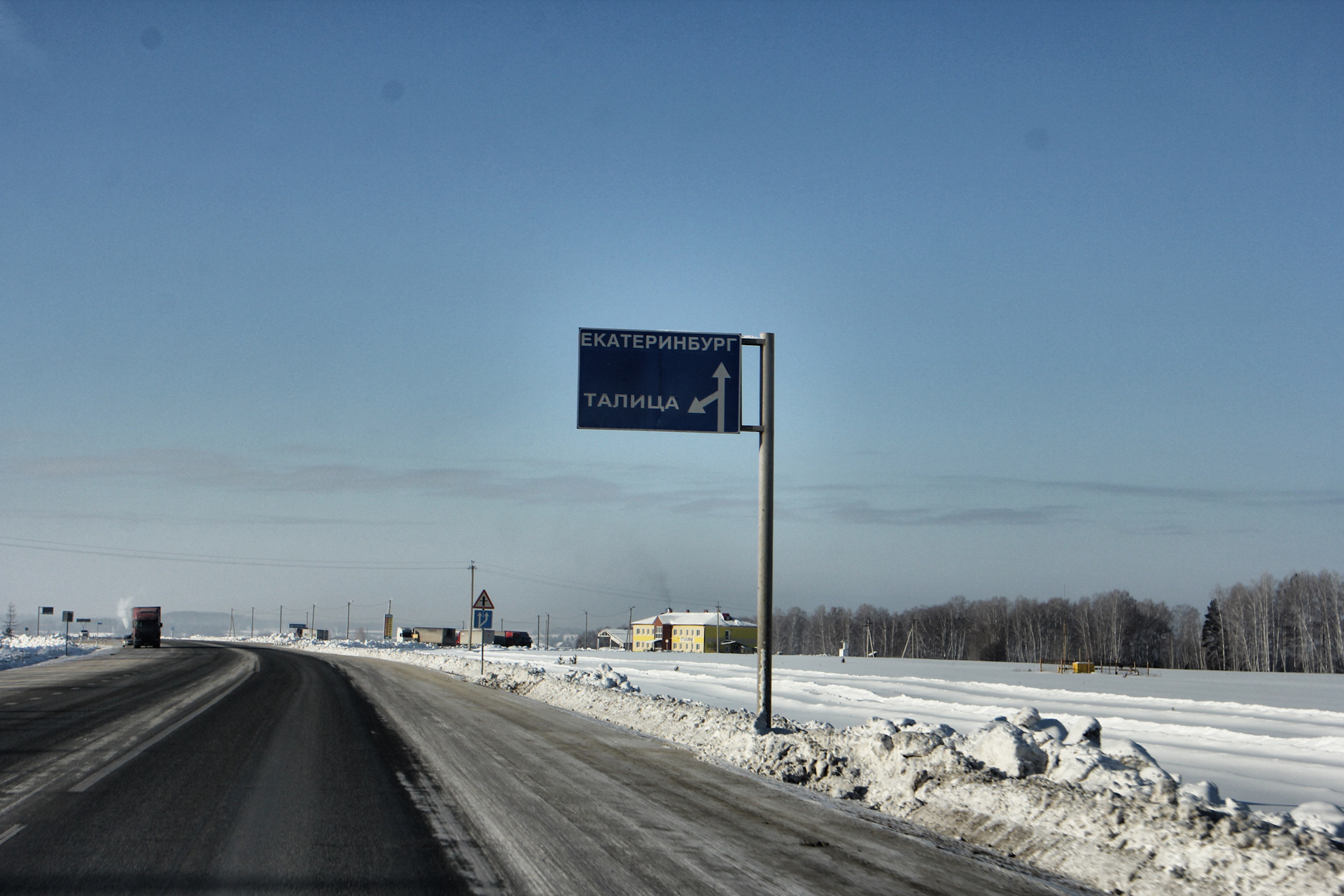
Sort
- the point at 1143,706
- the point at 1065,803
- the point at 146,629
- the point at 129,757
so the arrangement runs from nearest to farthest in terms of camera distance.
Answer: the point at 1065,803
the point at 129,757
the point at 1143,706
the point at 146,629

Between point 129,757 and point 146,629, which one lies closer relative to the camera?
point 129,757

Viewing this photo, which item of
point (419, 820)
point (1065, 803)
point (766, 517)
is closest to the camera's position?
point (1065, 803)

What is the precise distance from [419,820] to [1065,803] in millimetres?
5708

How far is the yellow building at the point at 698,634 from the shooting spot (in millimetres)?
143750

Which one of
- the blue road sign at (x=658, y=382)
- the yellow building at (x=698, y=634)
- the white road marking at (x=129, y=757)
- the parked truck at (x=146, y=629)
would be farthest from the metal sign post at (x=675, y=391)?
the yellow building at (x=698, y=634)

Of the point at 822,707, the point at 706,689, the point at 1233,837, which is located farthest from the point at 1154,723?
the point at 1233,837

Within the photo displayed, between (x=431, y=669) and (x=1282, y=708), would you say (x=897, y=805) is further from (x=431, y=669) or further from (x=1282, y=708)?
(x=431, y=669)

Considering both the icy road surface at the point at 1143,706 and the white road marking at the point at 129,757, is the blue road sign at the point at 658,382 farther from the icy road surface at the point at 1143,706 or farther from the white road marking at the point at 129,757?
the white road marking at the point at 129,757

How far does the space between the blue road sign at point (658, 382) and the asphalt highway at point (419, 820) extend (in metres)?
5.30

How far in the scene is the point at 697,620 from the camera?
500ft

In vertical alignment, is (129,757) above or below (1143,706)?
above

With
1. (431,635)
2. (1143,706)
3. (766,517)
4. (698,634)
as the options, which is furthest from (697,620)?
(766,517)

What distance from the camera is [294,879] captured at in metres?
6.23

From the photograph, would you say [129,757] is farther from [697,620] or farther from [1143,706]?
[697,620]
